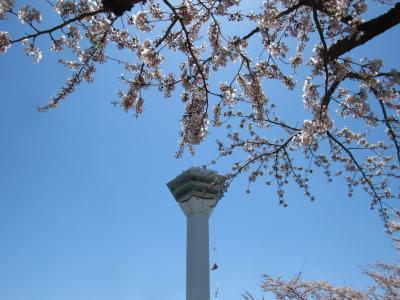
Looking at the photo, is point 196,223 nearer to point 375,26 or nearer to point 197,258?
point 197,258

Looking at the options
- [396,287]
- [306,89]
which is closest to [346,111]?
[306,89]

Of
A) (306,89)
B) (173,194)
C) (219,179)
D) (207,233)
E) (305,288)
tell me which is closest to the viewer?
(306,89)

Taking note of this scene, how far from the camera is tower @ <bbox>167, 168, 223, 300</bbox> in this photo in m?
25.9

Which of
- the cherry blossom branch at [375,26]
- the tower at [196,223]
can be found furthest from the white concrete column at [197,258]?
the cherry blossom branch at [375,26]

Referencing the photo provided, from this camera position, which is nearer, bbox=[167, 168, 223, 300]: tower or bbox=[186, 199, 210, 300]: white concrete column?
bbox=[186, 199, 210, 300]: white concrete column

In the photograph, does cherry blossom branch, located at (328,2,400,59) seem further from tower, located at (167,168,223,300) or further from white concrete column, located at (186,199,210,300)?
white concrete column, located at (186,199,210,300)

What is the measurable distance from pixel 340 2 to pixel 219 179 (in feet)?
10.3

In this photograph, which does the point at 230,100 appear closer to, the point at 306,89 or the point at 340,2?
the point at 306,89

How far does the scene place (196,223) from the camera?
28016 mm

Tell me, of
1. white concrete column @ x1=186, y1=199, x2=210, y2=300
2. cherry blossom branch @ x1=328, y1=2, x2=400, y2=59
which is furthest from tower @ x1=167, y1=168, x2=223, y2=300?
cherry blossom branch @ x1=328, y1=2, x2=400, y2=59

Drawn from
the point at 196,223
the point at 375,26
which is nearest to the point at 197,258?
the point at 196,223

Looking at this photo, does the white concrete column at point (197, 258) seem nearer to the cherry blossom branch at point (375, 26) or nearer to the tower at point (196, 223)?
the tower at point (196, 223)

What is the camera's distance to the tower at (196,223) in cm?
2592

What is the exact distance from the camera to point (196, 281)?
85.1 feet
